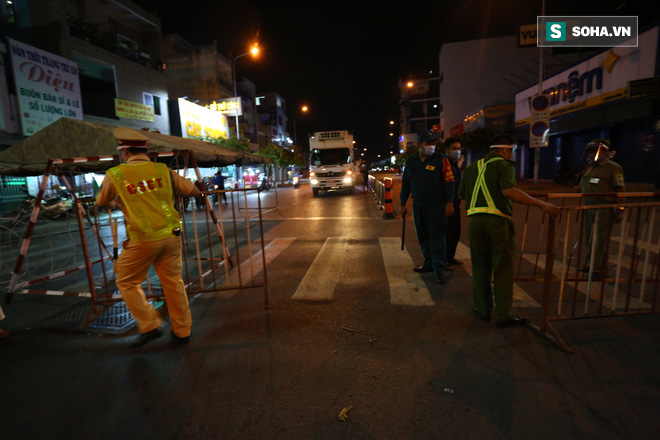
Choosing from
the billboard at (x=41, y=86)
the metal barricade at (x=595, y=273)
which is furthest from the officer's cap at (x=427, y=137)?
the billboard at (x=41, y=86)

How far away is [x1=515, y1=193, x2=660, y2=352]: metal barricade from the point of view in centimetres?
329

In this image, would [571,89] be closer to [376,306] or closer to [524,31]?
[524,31]

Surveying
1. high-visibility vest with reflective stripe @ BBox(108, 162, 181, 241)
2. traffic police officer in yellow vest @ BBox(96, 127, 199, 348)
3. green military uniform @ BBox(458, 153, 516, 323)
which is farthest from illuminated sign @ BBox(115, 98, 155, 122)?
green military uniform @ BBox(458, 153, 516, 323)

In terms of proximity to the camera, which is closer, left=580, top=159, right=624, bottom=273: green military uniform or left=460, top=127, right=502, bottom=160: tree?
left=580, top=159, right=624, bottom=273: green military uniform

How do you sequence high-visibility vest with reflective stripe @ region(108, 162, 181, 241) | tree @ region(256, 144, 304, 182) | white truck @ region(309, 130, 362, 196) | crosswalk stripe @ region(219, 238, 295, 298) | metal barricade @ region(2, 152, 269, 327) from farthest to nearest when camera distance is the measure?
tree @ region(256, 144, 304, 182)
white truck @ region(309, 130, 362, 196)
crosswalk stripe @ region(219, 238, 295, 298)
metal barricade @ region(2, 152, 269, 327)
high-visibility vest with reflective stripe @ region(108, 162, 181, 241)

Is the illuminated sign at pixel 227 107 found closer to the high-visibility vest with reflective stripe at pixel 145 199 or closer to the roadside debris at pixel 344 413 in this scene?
the high-visibility vest with reflective stripe at pixel 145 199

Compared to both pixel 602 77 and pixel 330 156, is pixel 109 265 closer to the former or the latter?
pixel 330 156

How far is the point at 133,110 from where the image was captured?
67.6ft

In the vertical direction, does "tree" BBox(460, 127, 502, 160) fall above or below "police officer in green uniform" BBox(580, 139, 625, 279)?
above

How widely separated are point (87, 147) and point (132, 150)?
396 centimetres

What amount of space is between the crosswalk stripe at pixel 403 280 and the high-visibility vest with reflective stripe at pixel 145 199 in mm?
2800

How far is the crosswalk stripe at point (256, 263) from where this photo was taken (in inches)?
207

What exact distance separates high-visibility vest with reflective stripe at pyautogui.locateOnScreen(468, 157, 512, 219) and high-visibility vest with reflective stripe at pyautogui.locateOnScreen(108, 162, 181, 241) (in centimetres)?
310

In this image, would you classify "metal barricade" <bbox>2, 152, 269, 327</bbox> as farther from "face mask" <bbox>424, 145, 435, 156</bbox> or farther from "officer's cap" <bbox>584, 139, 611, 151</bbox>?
"officer's cap" <bbox>584, 139, 611, 151</bbox>
